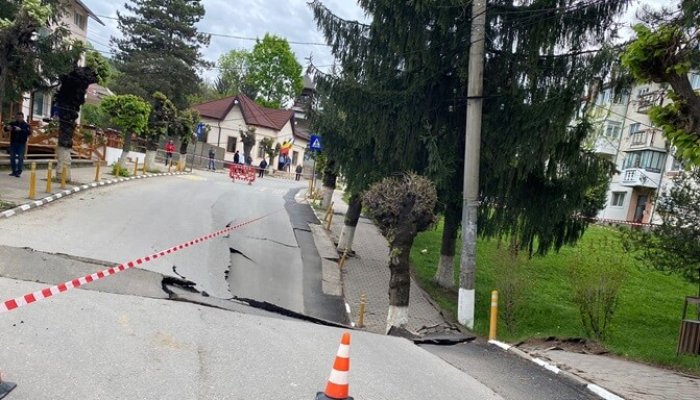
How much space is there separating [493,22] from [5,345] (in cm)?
1114

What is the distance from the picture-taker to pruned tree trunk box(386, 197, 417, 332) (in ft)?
34.6

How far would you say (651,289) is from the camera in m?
18.4

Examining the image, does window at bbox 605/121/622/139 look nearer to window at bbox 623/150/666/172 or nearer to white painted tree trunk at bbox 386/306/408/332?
window at bbox 623/150/666/172

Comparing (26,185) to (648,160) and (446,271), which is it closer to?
(446,271)

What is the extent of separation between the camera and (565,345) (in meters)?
9.40

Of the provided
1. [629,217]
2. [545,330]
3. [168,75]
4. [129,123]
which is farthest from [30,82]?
[629,217]

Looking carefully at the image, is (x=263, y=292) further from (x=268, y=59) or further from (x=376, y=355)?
(x=268, y=59)

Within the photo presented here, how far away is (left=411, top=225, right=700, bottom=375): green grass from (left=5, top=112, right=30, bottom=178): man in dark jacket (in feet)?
41.8

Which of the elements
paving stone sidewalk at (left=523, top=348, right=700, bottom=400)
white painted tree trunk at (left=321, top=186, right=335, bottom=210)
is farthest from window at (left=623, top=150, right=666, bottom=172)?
paving stone sidewalk at (left=523, top=348, right=700, bottom=400)

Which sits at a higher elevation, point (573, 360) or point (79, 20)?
point (79, 20)

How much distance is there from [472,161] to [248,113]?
50.6 meters

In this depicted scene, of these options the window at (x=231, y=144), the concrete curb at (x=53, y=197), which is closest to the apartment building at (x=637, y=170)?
the concrete curb at (x=53, y=197)

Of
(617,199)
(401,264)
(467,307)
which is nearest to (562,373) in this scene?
(401,264)

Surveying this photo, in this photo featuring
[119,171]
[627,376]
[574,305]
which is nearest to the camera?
Answer: [627,376]
